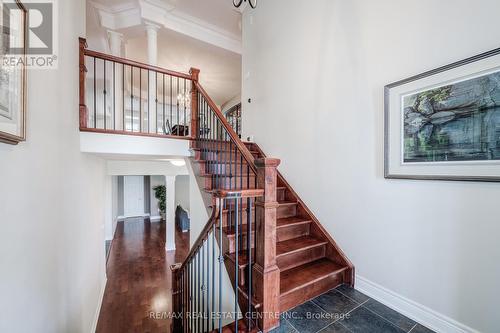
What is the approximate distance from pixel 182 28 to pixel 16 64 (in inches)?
158

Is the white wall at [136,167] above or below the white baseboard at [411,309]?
above

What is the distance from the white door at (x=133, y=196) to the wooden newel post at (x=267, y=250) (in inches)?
405

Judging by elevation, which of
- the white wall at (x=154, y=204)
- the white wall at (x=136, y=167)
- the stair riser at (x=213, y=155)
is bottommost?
the white wall at (x=154, y=204)

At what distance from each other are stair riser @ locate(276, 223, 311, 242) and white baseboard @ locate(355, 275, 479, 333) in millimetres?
684

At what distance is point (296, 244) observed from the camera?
2291mm

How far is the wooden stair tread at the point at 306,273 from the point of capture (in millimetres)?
1842

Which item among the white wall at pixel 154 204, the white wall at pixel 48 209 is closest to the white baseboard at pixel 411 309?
the white wall at pixel 48 209

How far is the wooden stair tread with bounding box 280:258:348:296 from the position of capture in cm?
184

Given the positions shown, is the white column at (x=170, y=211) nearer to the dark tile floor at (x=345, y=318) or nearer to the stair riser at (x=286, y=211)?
the stair riser at (x=286, y=211)

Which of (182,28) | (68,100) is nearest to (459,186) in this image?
→ (68,100)

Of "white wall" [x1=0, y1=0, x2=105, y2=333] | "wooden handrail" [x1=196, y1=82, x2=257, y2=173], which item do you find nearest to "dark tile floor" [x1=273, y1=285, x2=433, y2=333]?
"wooden handrail" [x1=196, y1=82, x2=257, y2=173]

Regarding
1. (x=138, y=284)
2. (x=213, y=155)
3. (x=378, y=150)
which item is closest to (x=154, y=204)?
(x=138, y=284)

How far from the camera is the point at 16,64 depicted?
1007 mm

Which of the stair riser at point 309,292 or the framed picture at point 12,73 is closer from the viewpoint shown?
the framed picture at point 12,73
